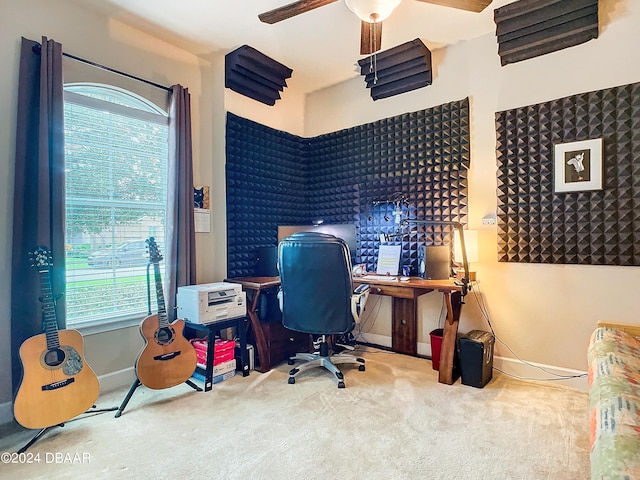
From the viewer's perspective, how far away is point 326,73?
12.4 feet

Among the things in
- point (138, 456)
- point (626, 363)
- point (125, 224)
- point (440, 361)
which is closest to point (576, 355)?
point (440, 361)

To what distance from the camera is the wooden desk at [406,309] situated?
275 cm

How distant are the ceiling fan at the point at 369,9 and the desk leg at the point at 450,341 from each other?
6.25 feet

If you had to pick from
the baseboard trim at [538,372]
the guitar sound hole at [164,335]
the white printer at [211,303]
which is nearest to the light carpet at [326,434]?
the baseboard trim at [538,372]

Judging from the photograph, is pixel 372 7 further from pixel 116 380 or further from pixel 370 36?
pixel 116 380

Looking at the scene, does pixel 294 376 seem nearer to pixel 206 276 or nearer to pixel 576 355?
pixel 206 276

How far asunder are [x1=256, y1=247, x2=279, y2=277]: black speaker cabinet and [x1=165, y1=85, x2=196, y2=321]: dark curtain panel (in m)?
0.71

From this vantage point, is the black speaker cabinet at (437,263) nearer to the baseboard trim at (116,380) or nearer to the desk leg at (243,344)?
the desk leg at (243,344)

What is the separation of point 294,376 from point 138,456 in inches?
47.7

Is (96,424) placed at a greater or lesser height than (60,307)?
lesser

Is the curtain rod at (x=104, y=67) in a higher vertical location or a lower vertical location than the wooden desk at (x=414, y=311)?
higher

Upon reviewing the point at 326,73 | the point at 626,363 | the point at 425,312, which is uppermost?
the point at 326,73

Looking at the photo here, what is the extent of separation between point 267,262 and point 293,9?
219 cm

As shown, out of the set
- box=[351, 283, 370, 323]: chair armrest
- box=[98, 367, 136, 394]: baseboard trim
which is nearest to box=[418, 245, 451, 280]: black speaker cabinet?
box=[351, 283, 370, 323]: chair armrest
